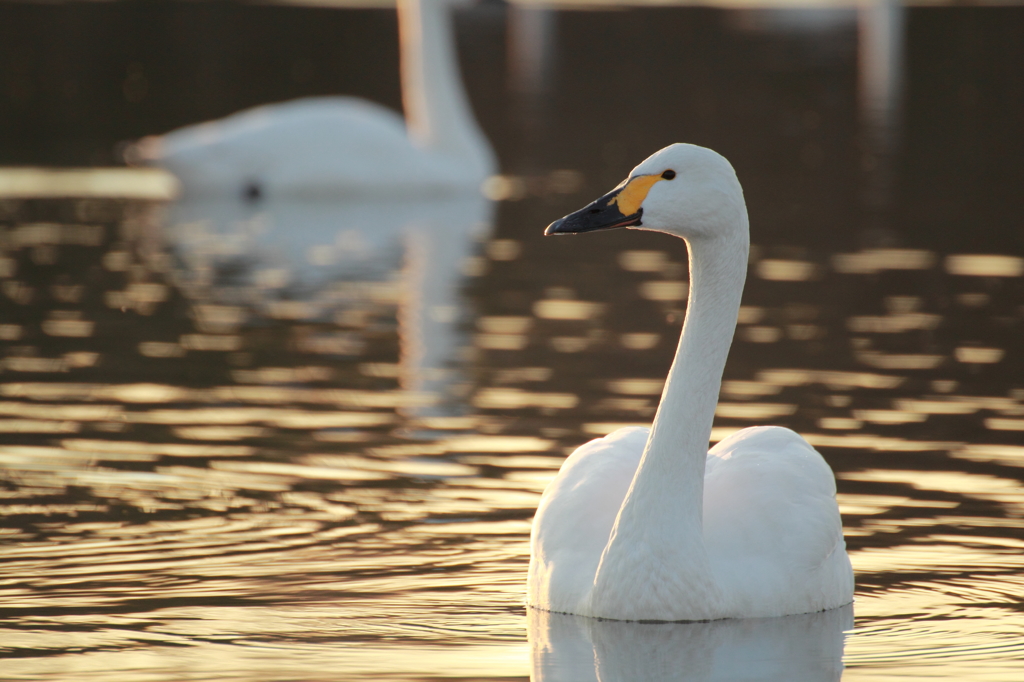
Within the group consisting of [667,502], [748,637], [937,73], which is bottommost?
[748,637]

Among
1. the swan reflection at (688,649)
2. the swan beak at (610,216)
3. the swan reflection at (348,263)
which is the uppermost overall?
the swan beak at (610,216)

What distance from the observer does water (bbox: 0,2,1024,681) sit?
6.56 meters

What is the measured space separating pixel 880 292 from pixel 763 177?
871cm

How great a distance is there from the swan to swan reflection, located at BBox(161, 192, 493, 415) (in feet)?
12.1

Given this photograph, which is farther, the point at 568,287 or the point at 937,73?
the point at 937,73

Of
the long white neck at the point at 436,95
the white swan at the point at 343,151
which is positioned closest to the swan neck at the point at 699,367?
the white swan at the point at 343,151

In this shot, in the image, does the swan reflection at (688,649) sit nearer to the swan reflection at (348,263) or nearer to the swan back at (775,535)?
the swan back at (775,535)

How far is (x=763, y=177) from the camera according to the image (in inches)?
912

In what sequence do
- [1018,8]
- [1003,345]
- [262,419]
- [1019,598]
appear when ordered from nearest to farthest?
[1019,598], [262,419], [1003,345], [1018,8]

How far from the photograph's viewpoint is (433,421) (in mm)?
10344

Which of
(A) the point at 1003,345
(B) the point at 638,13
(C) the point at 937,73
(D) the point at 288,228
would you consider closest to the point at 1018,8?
(B) the point at 638,13

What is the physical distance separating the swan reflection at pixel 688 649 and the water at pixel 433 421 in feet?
0.05

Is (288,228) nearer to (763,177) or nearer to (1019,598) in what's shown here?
(763,177)

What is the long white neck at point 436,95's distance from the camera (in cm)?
2172
